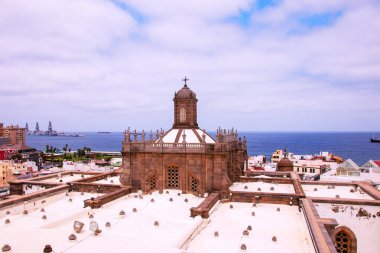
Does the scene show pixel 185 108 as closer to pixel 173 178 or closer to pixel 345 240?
pixel 173 178

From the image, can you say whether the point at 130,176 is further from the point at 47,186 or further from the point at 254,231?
the point at 254,231

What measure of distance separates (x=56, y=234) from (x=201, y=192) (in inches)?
565

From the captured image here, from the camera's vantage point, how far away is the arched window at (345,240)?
2434 centimetres

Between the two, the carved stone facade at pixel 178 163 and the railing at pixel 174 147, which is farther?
the railing at pixel 174 147

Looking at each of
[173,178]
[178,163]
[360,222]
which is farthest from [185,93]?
[360,222]

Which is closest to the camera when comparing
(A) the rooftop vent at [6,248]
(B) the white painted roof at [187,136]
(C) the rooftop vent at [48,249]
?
(C) the rooftop vent at [48,249]

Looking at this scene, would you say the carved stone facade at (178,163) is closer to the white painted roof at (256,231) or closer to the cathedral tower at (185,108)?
the cathedral tower at (185,108)

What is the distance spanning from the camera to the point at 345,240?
982 inches

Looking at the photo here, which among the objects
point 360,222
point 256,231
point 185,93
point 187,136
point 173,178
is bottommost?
point 360,222

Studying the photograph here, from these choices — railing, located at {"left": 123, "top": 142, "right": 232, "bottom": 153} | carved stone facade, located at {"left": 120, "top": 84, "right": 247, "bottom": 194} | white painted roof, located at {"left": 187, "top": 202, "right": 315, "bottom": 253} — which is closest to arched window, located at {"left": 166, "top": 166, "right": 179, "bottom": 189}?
carved stone facade, located at {"left": 120, "top": 84, "right": 247, "bottom": 194}

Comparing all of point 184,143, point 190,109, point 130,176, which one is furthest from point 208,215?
point 190,109

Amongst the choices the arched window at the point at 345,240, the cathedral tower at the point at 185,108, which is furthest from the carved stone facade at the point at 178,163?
the arched window at the point at 345,240

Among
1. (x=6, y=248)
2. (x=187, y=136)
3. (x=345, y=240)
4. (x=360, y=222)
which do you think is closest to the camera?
(x=6, y=248)

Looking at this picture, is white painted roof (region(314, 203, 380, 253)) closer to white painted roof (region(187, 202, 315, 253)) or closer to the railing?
white painted roof (region(187, 202, 315, 253))
